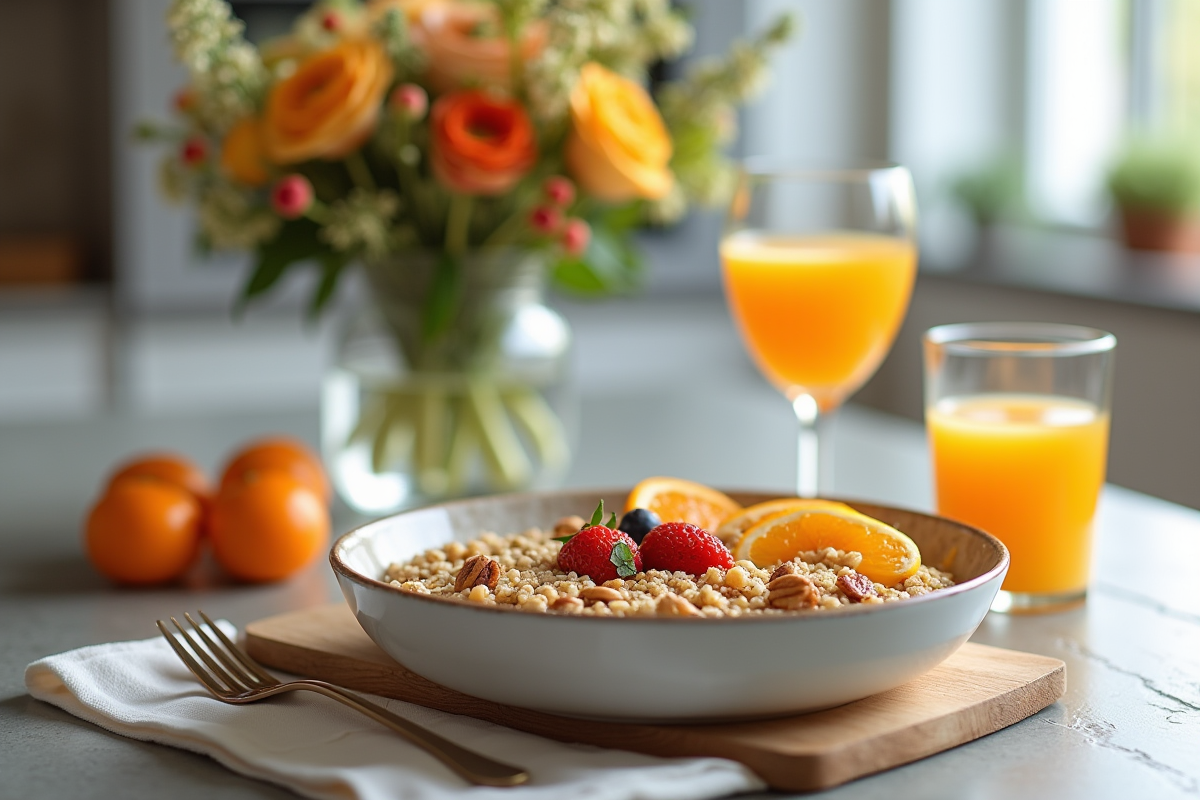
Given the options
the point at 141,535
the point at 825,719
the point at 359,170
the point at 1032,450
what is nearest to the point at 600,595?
the point at 825,719

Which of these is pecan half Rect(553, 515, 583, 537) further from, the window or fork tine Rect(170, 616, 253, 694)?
the window

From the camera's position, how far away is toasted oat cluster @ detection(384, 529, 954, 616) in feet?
2.46

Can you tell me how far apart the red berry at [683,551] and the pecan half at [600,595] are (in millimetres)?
65

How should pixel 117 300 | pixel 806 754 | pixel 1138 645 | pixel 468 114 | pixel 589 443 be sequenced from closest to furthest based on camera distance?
pixel 806 754
pixel 1138 645
pixel 468 114
pixel 589 443
pixel 117 300

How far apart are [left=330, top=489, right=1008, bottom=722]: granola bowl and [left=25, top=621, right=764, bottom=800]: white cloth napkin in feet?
0.11

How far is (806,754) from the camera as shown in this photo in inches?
27.3

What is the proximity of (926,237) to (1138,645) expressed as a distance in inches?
108

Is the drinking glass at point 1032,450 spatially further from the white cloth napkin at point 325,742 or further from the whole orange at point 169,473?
the whole orange at point 169,473

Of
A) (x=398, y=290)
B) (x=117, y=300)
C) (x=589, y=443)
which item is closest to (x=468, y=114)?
(x=398, y=290)

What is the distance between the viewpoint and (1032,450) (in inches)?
40.0

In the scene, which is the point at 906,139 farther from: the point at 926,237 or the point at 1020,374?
the point at 1020,374

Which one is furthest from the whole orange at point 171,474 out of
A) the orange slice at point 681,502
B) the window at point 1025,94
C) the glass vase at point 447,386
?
the window at point 1025,94

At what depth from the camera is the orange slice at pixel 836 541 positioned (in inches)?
32.9

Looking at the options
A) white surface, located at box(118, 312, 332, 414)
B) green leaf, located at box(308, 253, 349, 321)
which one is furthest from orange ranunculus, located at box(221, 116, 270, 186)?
white surface, located at box(118, 312, 332, 414)
